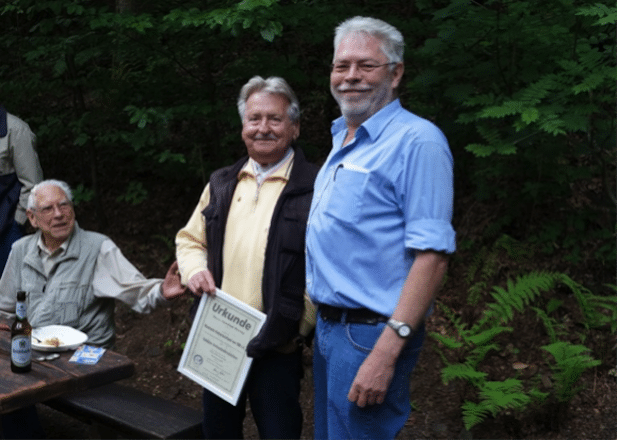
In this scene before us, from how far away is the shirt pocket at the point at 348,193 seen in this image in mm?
2520

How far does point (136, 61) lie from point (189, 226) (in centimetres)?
336

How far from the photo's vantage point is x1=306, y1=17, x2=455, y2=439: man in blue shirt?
2.43 meters

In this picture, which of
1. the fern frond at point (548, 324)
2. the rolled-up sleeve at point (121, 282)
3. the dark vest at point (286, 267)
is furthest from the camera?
the fern frond at point (548, 324)

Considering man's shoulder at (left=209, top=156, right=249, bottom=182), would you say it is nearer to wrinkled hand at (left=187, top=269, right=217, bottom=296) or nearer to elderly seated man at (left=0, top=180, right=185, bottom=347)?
wrinkled hand at (left=187, top=269, right=217, bottom=296)

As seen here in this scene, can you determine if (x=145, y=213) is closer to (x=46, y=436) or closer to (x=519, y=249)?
(x=46, y=436)

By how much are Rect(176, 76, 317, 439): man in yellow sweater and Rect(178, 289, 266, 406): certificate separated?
0.06 meters

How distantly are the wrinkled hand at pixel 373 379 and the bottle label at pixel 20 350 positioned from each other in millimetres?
1928

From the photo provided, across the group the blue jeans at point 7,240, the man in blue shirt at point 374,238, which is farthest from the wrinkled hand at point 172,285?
the blue jeans at point 7,240

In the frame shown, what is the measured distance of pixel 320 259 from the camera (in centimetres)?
263

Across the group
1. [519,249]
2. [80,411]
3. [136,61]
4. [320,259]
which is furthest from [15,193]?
[519,249]

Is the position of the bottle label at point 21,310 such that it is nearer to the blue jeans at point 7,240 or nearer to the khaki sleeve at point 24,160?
the khaki sleeve at point 24,160

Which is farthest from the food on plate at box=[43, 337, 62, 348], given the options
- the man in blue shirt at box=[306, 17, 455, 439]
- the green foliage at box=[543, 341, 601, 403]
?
the green foliage at box=[543, 341, 601, 403]

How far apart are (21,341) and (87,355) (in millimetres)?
399

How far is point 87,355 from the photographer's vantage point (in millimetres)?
3910
